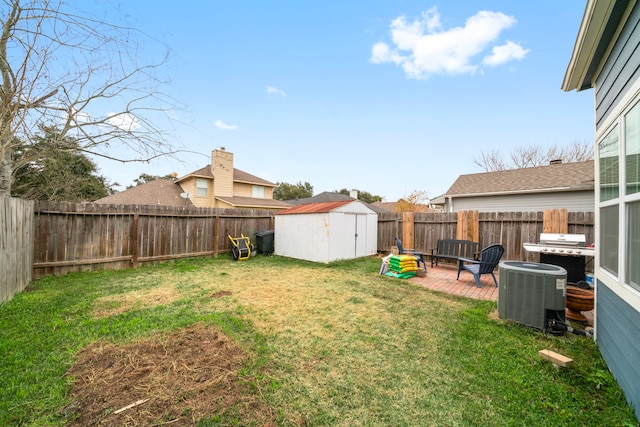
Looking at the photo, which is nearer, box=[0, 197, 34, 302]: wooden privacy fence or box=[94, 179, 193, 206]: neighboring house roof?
box=[0, 197, 34, 302]: wooden privacy fence

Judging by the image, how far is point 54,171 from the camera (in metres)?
8.81

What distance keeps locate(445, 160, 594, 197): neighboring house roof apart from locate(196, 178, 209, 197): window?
1578cm

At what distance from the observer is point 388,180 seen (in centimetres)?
2550

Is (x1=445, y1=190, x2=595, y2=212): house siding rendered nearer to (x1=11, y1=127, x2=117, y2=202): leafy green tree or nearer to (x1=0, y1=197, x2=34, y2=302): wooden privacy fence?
(x1=11, y1=127, x2=117, y2=202): leafy green tree

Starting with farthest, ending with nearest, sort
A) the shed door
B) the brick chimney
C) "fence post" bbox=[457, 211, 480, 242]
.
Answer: the brick chimney < the shed door < "fence post" bbox=[457, 211, 480, 242]

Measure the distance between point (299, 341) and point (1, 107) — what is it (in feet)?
13.7

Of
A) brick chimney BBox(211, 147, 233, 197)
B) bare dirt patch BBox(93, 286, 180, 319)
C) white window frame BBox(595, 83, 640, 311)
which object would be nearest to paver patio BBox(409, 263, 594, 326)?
white window frame BBox(595, 83, 640, 311)

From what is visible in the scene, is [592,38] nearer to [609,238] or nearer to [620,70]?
[620,70]

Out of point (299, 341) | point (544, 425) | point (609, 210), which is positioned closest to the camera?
point (544, 425)

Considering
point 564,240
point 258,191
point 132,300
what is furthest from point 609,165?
point 258,191

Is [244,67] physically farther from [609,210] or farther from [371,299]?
[609,210]

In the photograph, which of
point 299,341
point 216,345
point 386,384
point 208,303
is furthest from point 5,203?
point 386,384

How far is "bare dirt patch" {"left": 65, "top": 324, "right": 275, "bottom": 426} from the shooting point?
174 centimetres

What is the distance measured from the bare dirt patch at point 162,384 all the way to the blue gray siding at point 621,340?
8.64ft
